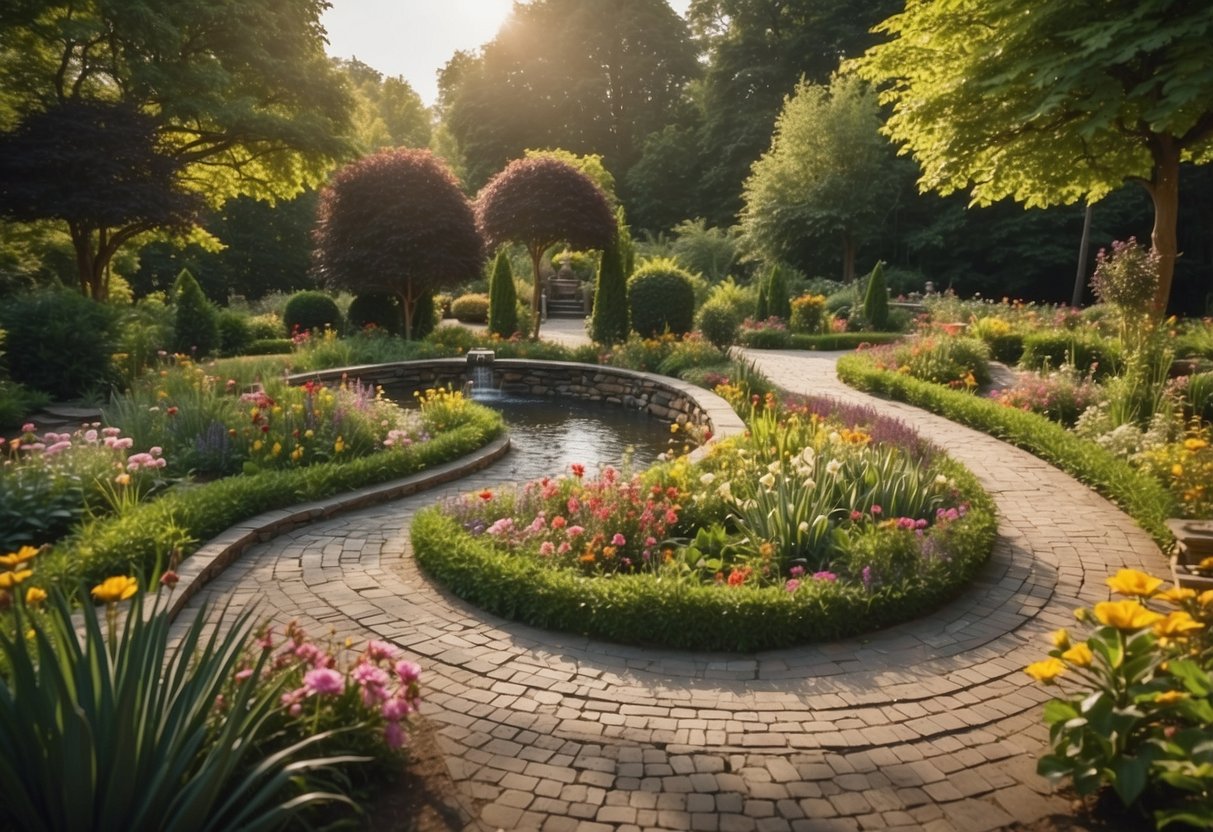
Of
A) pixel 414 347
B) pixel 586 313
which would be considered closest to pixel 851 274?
pixel 586 313

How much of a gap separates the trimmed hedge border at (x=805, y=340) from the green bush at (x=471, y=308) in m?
10.7

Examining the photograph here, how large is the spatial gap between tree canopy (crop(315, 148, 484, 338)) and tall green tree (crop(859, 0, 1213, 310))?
840 centimetres

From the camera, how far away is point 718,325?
13.7 metres

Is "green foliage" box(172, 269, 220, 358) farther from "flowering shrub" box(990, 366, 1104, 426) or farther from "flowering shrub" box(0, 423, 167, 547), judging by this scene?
"flowering shrub" box(990, 366, 1104, 426)

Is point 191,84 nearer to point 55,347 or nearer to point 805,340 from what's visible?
point 55,347

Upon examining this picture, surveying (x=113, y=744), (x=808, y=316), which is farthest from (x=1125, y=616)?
(x=808, y=316)

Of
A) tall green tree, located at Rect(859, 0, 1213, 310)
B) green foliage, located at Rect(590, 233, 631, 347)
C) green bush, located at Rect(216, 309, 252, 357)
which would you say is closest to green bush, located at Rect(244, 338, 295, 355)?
green bush, located at Rect(216, 309, 252, 357)

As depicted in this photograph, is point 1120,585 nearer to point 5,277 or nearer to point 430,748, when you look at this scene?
point 430,748

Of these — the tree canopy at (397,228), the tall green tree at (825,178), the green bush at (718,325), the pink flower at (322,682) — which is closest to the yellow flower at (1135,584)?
the pink flower at (322,682)

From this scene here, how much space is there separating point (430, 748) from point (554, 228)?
46.9 ft

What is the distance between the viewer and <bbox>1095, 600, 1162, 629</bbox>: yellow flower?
2447mm

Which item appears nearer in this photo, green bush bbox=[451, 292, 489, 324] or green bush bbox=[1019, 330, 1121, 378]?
green bush bbox=[1019, 330, 1121, 378]

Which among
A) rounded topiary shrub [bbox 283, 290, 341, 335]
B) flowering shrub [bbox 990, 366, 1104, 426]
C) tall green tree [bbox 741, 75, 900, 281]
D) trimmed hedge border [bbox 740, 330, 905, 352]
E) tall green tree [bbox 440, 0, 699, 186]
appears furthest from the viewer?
tall green tree [bbox 440, 0, 699, 186]

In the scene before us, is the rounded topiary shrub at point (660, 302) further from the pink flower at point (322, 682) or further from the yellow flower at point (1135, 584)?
the pink flower at point (322, 682)
